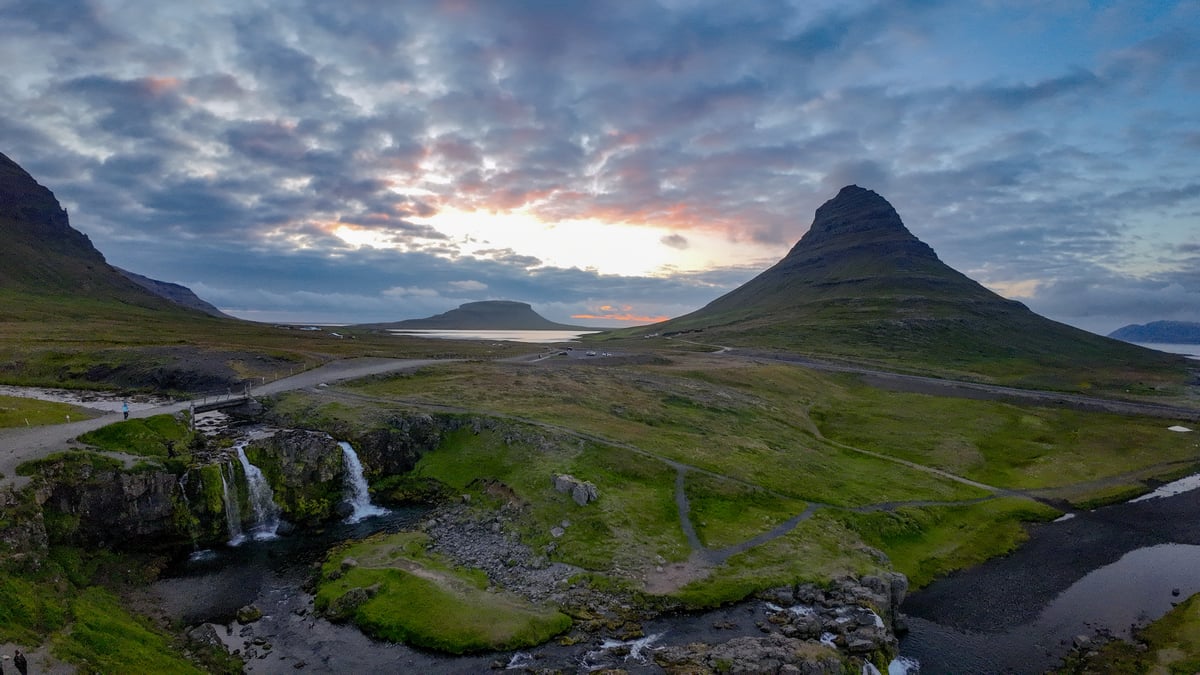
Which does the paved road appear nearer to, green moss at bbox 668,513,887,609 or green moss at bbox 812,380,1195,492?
green moss at bbox 668,513,887,609

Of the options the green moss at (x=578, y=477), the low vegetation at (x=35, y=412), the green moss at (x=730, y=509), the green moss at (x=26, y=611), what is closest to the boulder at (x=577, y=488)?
the green moss at (x=578, y=477)

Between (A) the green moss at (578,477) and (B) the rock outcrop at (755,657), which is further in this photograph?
(A) the green moss at (578,477)

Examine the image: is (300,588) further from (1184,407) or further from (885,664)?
(1184,407)

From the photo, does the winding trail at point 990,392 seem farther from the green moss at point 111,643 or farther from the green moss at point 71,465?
the green moss at point 71,465

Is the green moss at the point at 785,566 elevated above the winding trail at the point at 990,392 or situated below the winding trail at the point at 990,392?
below

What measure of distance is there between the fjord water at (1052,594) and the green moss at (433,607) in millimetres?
26666

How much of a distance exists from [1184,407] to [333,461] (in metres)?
193

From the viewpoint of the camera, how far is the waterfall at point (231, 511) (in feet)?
152

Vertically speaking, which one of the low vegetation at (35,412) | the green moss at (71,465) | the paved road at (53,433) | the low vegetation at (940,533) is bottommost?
the low vegetation at (940,533)

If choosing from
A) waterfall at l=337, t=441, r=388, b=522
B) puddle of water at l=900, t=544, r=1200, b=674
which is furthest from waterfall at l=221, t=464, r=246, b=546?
puddle of water at l=900, t=544, r=1200, b=674

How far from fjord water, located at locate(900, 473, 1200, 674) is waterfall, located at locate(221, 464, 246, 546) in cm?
5392

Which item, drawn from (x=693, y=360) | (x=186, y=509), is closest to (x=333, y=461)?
(x=186, y=509)

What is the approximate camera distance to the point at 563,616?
116ft

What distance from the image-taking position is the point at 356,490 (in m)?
54.7
